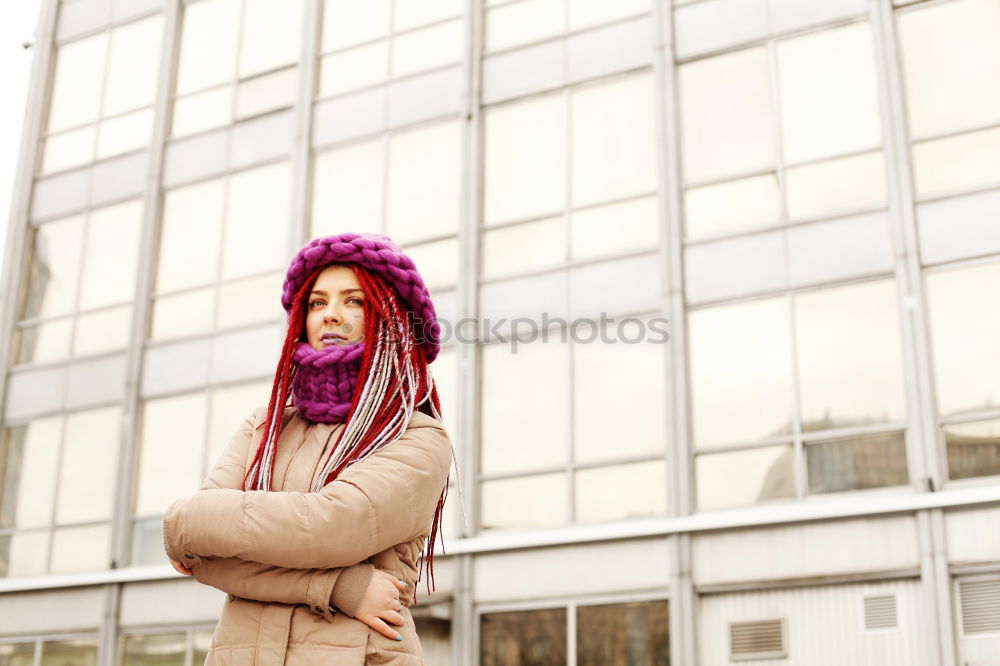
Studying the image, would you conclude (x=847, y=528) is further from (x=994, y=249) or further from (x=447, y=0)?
(x=447, y=0)

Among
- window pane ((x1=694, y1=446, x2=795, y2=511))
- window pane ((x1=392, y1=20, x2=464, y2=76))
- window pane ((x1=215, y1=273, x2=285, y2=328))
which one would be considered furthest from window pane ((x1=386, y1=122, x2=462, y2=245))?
window pane ((x1=694, y1=446, x2=795, y2=511))

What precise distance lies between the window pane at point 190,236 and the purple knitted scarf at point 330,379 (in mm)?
14465

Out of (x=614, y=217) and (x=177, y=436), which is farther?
(x=177, y=436)

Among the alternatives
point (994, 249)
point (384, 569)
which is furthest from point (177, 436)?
point (384, 569)

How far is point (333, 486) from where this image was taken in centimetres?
265

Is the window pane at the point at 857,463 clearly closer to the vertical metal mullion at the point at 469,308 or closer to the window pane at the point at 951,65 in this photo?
the window pane at the point at 951,65

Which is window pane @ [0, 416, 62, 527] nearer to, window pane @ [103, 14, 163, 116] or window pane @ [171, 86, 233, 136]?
window pane @ [171, 86, 233, 136]

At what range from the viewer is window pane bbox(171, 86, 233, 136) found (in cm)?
1780

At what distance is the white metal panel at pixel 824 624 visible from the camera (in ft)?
37.3

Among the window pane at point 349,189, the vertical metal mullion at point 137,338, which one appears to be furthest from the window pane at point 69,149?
the window pane at point 349,189

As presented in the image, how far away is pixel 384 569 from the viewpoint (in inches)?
108

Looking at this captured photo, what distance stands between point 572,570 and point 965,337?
14.9 feet

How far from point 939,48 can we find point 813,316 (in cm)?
312

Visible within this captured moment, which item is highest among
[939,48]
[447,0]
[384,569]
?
[447,0]
